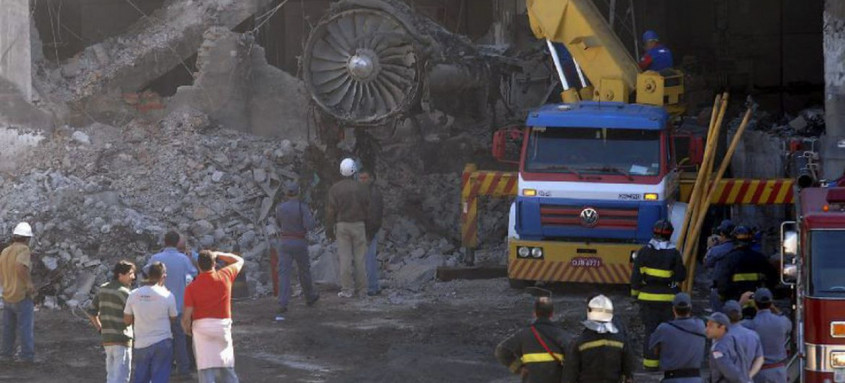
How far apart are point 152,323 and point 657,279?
4.67 metres

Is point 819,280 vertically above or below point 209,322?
above

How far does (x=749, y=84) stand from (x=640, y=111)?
11.6m

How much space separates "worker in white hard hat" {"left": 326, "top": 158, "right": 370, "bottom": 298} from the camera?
59.3 feet

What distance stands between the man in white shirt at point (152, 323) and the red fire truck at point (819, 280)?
4940 mm

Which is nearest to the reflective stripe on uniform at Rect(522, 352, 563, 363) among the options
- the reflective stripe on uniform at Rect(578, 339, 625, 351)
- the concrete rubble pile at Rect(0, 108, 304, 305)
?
the reflective stripe on uniform at Rect(578, 339, 625, 351)

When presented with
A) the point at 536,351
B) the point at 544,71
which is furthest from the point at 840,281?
the point at 544,71

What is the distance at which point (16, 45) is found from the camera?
2197 cm

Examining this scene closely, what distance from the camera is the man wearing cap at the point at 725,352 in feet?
34.5

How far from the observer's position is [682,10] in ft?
95.8

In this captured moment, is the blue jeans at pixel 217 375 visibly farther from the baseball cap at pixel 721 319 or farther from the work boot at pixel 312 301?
the work boot at pixel 312 301

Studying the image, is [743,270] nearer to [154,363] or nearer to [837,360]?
Result: [837,360]

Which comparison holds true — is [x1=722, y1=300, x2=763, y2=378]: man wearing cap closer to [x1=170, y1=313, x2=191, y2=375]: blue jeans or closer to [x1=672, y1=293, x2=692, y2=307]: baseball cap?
[x1=672, y1=293, x2=692, y2=307]: baseball cap

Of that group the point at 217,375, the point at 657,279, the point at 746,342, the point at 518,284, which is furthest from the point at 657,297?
the point at 518,284

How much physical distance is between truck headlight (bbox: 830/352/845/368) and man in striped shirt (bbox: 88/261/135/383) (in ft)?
18.2
